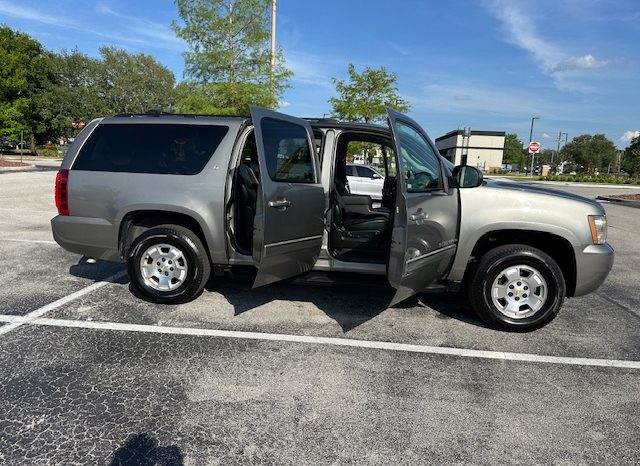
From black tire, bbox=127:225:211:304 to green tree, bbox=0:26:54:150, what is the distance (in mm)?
31899

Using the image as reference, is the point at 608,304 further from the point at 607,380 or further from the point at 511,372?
the point at 511,372

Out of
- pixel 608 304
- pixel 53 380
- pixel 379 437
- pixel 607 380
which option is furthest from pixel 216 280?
pixel 608 304

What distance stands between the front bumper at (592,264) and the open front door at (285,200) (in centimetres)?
238

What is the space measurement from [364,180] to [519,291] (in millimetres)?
6572

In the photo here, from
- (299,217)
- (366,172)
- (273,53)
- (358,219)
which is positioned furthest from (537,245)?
(273,53)

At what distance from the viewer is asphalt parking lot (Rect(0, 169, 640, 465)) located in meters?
2.45

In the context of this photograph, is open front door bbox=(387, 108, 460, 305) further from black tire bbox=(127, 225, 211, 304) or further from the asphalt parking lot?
black tire bbox=(127, 225, 211, 304)

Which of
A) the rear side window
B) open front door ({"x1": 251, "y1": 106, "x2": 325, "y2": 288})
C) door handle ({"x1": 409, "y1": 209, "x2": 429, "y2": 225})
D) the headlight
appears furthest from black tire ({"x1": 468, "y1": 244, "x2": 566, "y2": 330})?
the rear side window

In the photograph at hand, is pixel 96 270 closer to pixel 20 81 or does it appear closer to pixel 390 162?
pixel 390 162

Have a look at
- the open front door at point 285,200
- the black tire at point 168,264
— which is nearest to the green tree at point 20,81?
the black tire at point 168,264

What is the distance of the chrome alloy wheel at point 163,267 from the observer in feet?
14.5

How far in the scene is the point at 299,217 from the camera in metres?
4.00

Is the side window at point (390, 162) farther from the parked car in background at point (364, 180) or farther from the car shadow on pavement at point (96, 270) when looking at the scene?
the car shadow on pavement at point (96, 270)

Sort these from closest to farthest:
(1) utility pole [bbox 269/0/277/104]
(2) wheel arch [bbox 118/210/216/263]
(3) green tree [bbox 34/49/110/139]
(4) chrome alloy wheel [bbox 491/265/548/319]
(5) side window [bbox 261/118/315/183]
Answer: (5) side window [bbox 261/118/315/183] → (4) chrome alloy wheel [bbox 491/265/548/319] → (2) wheel arch [bbox 118/210/216/263] → (1) utility pole [bbox 269/0/277/104] → (3) green tree [bbox 34/49/110/139]
